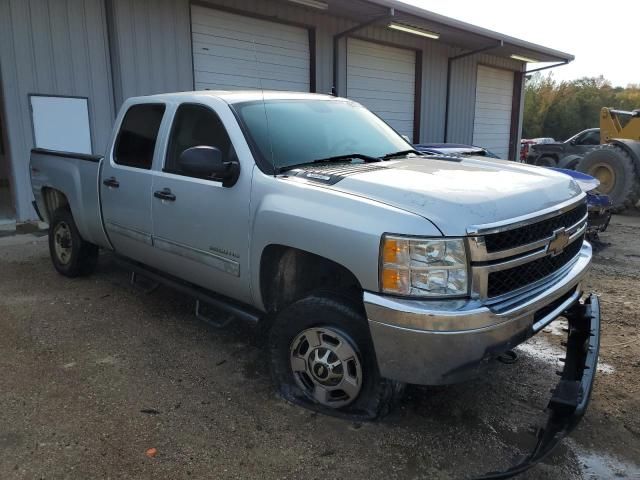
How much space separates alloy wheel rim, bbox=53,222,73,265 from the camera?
598 centimetres

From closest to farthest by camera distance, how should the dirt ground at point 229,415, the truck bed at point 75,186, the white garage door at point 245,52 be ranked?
the dirt ground at point 229,415 < the truck bed at point 75,186 < the white garage door at point 245,52

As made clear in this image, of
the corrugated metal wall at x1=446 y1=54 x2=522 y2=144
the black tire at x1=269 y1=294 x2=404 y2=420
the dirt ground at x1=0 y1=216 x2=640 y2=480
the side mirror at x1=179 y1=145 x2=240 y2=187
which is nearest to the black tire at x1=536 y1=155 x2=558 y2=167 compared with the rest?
the corrugated metal wall at x1=446 y1=54 x2=522 y2=144

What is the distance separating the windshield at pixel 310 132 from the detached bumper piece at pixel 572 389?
1848mm

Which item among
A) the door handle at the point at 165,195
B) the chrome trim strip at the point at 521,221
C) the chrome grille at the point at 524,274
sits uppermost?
the chrome trim strip at the point at 521,221

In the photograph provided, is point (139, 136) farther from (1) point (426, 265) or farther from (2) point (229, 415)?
(1) point (426, 265)

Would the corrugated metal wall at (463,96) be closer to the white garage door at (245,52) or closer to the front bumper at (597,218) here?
the white garage door at (245,52)

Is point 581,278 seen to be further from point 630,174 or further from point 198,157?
point 630,174

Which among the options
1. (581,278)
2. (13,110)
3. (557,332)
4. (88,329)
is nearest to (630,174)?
(557,332)

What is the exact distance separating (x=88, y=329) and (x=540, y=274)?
3750 millimetres

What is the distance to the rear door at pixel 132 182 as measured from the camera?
450cm

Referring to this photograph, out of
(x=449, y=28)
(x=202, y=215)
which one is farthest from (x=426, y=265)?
(x=449, y=28)

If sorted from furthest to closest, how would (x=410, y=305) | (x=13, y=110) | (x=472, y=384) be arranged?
(x=13, y=110)
(x=472, y=384)
(x=410, y=305)

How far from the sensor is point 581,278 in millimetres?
3498

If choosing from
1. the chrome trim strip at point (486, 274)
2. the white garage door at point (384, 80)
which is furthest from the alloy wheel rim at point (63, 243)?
the white garage door at point (384, 80)
